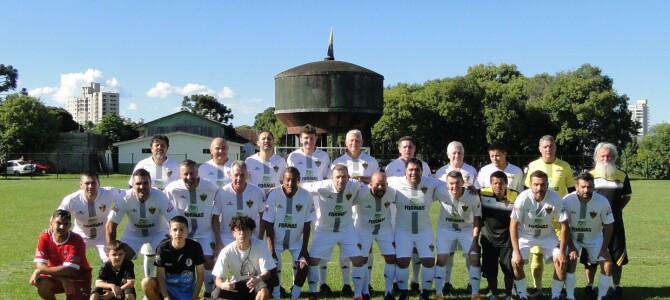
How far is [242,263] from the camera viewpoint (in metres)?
6.00

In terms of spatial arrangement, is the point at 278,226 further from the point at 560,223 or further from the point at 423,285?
the point at 560,223

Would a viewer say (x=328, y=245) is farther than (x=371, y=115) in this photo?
No

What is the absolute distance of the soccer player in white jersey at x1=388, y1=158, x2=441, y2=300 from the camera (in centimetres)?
719

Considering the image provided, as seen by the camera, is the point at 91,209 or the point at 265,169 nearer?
the point at 91,209

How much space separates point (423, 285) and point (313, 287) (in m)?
1.30

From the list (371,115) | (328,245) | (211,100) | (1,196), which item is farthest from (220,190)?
(211,100)

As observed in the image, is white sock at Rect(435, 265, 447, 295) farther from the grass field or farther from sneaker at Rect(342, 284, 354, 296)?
sneaker at Rect(342, 284, 354, 296)

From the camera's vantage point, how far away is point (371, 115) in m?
17.9

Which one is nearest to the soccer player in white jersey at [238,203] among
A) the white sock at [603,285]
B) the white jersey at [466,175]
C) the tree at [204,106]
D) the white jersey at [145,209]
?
the white jersey at [145,209]

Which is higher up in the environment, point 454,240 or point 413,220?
point 413,220

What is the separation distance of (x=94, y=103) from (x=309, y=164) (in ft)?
611

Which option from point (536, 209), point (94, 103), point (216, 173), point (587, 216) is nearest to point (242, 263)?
point (216, 173)

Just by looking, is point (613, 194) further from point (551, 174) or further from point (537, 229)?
point (537, 229)

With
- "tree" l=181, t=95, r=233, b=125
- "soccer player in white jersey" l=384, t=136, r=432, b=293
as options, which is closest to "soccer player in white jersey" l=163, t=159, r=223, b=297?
"soccer player in white jersey" l=384, t=136, r=432, b=293
